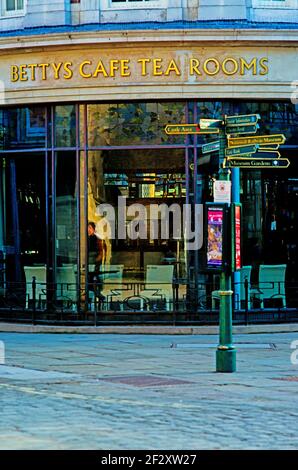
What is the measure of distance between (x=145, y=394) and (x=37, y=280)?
34.1 feet

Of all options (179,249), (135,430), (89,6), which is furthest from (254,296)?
(135,430)

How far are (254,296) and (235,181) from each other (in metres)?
2.48

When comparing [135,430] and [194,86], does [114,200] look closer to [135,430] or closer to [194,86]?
[194,86]

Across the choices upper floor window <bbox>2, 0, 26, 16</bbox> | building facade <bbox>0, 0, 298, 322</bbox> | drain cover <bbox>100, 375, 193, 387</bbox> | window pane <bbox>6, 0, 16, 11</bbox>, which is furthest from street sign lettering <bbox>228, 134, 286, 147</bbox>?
window pane <bbox>6, 0, 16, 11</bbox>

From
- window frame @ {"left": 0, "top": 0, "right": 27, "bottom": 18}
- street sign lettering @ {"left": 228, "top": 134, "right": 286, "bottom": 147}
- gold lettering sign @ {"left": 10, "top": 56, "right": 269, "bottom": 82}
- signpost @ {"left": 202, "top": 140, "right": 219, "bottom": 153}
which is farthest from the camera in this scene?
window frame @ {"left": 0, "top": 0, "right": 27, "bottom": 18}

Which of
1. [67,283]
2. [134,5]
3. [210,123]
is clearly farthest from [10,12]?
[210,123]

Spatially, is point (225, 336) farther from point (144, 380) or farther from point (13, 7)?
point (13, 7)

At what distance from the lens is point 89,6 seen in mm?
21844

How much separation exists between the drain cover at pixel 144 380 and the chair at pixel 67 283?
Result: 7.91 metres

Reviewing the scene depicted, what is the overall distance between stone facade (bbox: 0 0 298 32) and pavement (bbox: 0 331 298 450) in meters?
6.69

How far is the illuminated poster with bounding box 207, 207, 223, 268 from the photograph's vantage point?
14.7 metres

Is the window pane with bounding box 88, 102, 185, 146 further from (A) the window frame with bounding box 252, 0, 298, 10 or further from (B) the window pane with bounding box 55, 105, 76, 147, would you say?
(A) the window frame with bounding box 252, 0, 298, 10

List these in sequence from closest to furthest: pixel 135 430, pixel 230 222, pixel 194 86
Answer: pixel 135 430, pixel 230 222, pixel 194 86

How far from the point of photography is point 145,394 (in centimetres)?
1254
